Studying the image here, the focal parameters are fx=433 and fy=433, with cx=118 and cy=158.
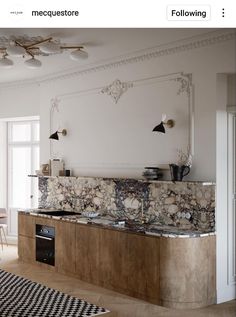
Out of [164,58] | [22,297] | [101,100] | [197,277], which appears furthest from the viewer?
[101,100]

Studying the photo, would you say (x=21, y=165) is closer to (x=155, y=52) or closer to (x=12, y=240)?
(x=12, y=240)

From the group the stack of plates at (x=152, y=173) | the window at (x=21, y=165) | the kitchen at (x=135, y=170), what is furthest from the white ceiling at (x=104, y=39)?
the window at (x=21, y=165)

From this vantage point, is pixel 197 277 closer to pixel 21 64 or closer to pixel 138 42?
pixel 138 42

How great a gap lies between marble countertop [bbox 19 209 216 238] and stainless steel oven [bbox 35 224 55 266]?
0.19 metres

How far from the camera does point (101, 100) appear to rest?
5.87 meters

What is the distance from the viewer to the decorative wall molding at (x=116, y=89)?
5.52 m

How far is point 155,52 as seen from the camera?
509 cm

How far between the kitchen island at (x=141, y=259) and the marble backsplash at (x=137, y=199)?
0.22 metres

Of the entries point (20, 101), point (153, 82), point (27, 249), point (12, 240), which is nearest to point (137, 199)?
point (153, 82)

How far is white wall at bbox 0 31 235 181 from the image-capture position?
4469mm

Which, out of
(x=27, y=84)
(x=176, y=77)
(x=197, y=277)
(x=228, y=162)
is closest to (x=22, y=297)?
(x=197, y=277)

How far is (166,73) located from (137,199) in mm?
1539
